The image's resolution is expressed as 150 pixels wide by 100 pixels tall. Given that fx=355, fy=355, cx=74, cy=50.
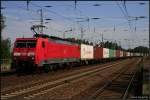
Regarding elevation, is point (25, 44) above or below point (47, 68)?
above

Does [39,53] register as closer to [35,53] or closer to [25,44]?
[35,53]

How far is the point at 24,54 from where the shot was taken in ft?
85.5

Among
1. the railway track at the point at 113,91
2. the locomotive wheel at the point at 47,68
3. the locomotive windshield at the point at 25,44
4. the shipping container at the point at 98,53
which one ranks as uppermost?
the locomotive windshield at the point at 25,44

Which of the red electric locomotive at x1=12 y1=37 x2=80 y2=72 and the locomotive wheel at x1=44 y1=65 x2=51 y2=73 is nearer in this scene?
the red electric locomotive at x1=12 y1=37 x2=80 y2=72

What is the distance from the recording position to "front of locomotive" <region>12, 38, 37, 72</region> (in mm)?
25717

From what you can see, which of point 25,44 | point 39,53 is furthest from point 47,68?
point 25,44

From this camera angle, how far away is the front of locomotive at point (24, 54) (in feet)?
84.4

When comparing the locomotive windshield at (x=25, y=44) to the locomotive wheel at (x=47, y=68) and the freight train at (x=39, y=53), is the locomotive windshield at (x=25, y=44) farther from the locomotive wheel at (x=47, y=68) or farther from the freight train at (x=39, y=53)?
the locomotive wheel at (x=47, y=68)

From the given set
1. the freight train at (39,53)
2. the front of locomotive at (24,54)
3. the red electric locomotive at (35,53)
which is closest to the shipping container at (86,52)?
the freight train at (39,53)

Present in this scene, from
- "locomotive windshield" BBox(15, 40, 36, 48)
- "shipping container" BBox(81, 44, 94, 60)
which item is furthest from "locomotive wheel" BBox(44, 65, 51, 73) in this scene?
"shipping container" BBox(81, 44, 94, 60)

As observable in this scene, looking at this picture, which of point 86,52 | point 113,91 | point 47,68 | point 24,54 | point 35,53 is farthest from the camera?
point 86,52

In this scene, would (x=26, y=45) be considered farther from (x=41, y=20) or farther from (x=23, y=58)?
(x=41, y=20)

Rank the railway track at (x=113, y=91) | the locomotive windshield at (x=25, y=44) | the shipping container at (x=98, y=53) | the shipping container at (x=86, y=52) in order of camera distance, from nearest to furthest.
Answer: the railway track at (x=113, y=91) < the locomotive windshield at (x=25, y=44) < the shipping container at (x=86, y=52) < the shipping container at (x=98, y=53)

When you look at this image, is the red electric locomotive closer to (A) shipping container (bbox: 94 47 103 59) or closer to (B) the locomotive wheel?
(B) the locomotive wheel
